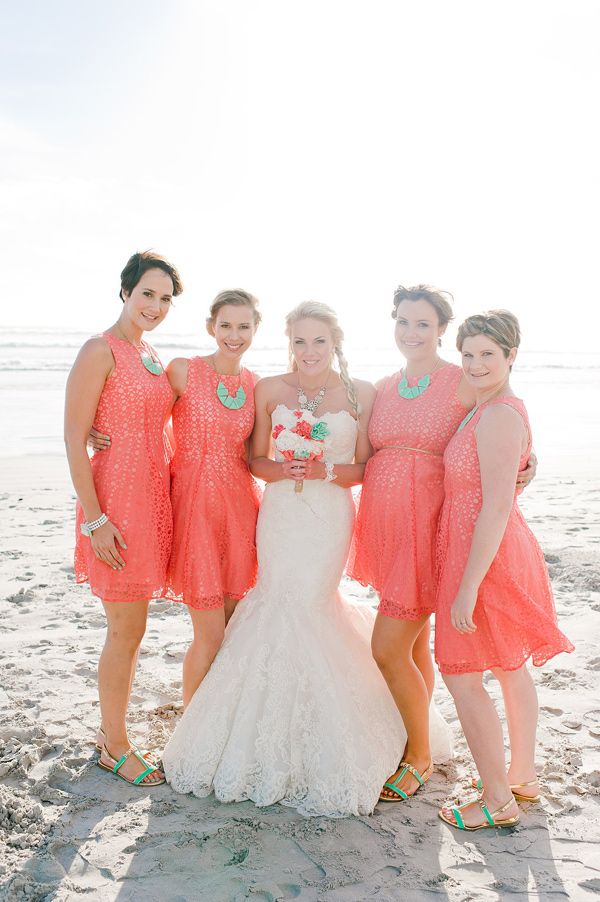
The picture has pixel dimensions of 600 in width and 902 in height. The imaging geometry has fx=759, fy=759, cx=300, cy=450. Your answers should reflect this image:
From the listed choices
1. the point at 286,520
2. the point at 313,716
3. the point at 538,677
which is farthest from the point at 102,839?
the point at 538,677

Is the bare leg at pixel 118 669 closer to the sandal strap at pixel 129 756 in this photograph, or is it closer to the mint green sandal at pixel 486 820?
the sandal strap at pixel 129 756

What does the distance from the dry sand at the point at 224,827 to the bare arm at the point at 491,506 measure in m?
1.05

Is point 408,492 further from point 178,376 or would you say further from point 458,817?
point 458,817

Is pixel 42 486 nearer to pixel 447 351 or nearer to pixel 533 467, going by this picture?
pixel 533 467

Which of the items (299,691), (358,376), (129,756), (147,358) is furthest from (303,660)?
(358,376)

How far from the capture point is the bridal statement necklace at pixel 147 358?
4270mm

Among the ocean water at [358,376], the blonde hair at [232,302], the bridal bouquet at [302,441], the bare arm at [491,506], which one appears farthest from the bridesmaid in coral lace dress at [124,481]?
the ocean water at [358,376]

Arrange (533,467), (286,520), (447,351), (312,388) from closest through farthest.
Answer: (533,467)
(286,520)
(312,388)
(447,351)

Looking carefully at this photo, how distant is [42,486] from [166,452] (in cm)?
714

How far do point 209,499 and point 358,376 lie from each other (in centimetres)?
2344

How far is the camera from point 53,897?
3184 mm

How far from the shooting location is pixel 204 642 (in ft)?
14.2

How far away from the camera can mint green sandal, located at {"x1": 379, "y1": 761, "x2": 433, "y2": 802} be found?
4000 mm

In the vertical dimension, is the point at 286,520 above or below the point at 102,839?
above
